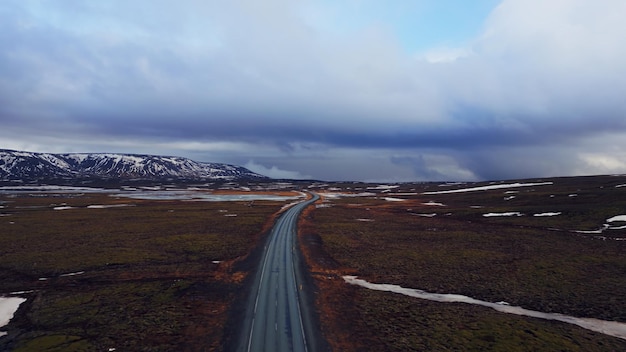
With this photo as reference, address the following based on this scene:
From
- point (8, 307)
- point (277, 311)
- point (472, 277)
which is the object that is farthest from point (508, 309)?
point (8, 307)

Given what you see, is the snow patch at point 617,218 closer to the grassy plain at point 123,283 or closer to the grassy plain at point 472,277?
the grassy plain at point 472,277

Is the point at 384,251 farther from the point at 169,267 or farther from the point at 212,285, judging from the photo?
the point at 169,267

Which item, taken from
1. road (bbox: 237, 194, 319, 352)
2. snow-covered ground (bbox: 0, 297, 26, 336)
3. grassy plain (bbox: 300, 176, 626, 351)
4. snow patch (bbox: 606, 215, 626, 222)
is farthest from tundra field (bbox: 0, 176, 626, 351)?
road (bbox: 237, 194, 319, 352)

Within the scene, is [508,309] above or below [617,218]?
below

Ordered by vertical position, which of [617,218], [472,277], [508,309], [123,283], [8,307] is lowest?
[8,307]

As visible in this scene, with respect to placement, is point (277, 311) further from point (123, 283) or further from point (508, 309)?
point (508, 309)

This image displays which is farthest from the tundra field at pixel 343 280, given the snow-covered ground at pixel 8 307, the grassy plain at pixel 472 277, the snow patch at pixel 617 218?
the snow-covered ground at pixel 8 307
